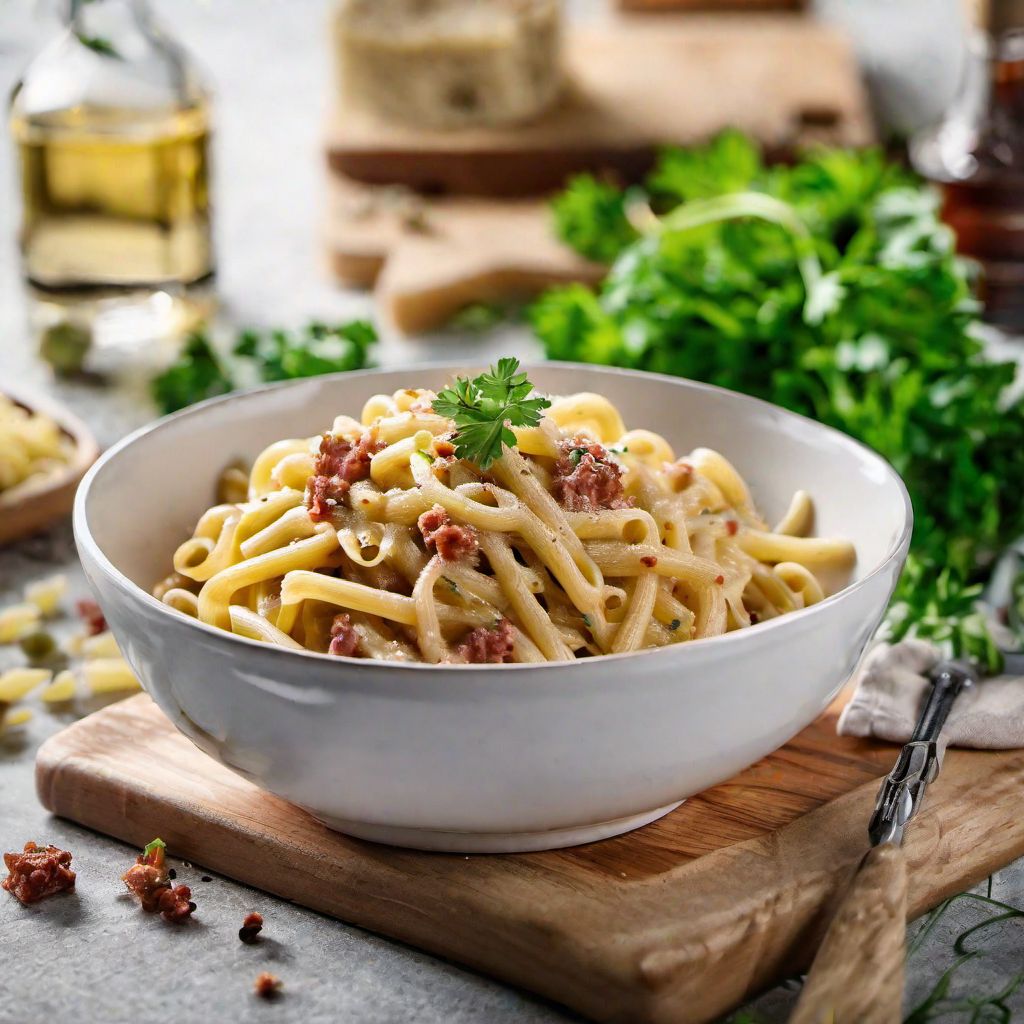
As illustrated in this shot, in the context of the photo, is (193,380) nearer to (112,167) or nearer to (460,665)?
(112,167)

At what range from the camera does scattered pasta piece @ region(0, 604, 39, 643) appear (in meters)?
2.60

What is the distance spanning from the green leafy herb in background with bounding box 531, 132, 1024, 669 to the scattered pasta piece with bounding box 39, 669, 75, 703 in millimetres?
1286

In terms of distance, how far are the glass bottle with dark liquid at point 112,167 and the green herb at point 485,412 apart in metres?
2.10

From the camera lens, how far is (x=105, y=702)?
95.6 inches

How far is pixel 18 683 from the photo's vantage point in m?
2.40

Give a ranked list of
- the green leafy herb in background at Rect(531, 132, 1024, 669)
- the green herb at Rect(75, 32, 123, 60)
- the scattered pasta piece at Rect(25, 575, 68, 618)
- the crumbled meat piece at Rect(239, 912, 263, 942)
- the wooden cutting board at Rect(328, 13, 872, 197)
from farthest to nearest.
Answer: the wooden cutting board at Rect(328, 13, 872, 197) < the green herb at Rect(75, 32, 123, 60) < the green leafy herb in background at Rect(531, 132, 1024, 669) < the scattered pasta piece at Rect(25, 575, 68, 618) < the crumbled meat piece at Rect(239, 912, 263, 942)

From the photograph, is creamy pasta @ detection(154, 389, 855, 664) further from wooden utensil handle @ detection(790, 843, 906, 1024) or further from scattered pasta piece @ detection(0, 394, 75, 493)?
scattered pasta piece @ detection(0, 394, 75, 493)

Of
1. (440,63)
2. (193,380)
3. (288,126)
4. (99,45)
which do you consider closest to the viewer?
(193,380)

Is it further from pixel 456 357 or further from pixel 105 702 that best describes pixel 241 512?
pixel 456 357

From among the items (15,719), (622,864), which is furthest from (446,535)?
(15,719)

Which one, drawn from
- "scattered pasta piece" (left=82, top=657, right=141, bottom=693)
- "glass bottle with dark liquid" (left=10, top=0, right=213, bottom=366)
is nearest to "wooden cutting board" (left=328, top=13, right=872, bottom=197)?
"glass bottle with dark liquid" (left=10, top=0, right=213, bottom=366)

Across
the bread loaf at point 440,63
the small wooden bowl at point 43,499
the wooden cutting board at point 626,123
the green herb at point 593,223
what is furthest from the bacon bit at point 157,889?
the bread loaf at point 440,63

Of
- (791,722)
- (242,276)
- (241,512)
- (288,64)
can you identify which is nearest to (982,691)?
(791,722)

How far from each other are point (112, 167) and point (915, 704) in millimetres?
2439
